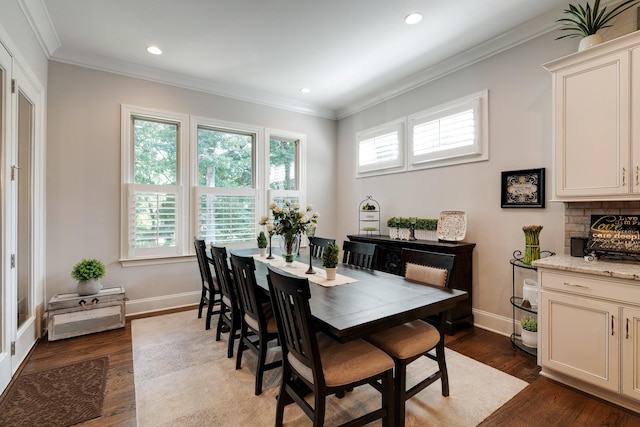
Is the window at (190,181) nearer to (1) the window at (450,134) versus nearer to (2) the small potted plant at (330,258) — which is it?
(1) the window at (450,134)

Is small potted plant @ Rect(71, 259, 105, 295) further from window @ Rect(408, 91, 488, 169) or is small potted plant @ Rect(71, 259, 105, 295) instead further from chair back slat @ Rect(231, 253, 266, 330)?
window @ Rect(408, 91, 488, 169)

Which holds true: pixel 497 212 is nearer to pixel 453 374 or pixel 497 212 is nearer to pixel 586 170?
pixel 586 170

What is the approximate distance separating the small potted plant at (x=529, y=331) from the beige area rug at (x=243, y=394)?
559 millimetres

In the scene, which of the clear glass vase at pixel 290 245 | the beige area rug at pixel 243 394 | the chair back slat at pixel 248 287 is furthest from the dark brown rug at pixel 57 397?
the clear glass vase at pixel 290 245

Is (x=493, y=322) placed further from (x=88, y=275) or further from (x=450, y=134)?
(x=88, y=275)

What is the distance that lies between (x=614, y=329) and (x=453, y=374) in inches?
43.7

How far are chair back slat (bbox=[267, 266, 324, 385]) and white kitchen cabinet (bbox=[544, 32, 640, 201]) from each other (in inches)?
92.4

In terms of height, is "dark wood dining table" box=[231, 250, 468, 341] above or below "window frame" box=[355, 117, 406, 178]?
below

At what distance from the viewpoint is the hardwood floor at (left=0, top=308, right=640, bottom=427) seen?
1934 mm

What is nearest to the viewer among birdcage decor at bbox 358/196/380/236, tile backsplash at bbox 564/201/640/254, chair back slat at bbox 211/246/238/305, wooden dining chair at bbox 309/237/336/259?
tile backsplash at bbox 564/201/640/254

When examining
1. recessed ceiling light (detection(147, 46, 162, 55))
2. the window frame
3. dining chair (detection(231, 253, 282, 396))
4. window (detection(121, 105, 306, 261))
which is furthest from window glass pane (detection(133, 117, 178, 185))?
the window frame

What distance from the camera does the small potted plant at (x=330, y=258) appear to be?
2295mm

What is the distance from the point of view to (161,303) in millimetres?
4000

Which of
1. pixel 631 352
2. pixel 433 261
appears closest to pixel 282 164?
pixel 433 261
